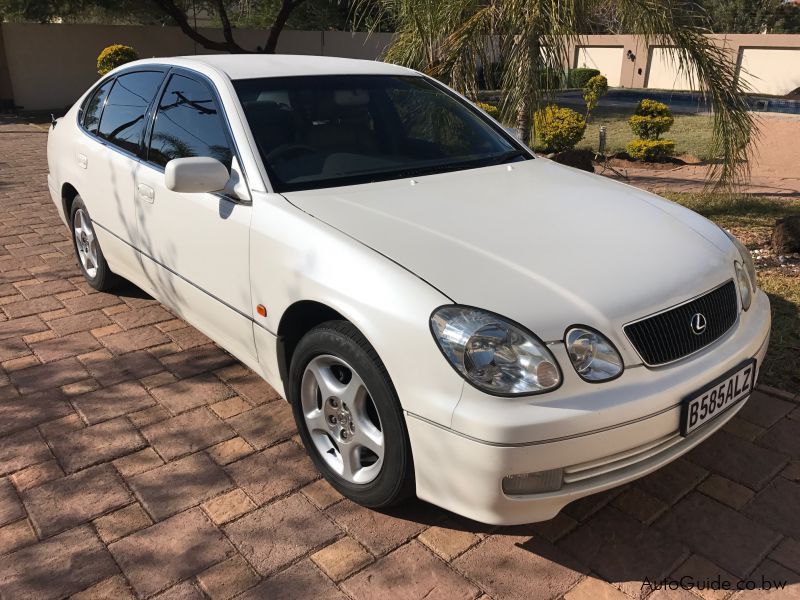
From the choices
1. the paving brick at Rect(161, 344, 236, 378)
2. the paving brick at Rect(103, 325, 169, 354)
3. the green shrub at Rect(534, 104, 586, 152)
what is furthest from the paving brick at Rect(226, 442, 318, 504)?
the green shrub at Rect(534, 104, 586, 152)

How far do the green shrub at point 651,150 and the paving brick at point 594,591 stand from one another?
957 cm

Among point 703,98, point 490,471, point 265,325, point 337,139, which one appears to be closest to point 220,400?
point 265,325

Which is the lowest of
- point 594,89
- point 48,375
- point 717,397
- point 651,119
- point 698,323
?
point 48,375

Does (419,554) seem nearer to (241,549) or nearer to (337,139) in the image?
(241,549)

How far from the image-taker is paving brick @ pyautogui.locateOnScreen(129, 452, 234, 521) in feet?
9.20

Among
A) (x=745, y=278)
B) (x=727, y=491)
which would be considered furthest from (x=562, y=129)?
(x=727, y=491)

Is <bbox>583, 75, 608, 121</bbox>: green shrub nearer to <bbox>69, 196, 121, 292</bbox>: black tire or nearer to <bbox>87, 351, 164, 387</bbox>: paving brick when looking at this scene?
<bbox>69, 196, 121, 292</bbox>: black tire

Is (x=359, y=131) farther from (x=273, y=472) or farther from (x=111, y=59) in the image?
(x=111, y=59)

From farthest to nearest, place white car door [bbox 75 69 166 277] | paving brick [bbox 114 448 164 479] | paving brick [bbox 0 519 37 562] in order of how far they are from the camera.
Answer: white car door [bbox 75 69 166 277] → paving brick [bbox 114 448 164 479] → paving brick [bbox 0 519 37 562]

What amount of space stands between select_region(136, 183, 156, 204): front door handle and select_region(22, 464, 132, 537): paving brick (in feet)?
4.71

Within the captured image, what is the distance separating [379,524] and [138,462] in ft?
3.82

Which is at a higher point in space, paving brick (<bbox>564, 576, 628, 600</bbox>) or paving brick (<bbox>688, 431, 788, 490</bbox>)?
paving brick (<bbox>688, 431, 788, 490</bbox>)

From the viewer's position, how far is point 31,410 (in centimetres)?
349

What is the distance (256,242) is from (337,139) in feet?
2.58
